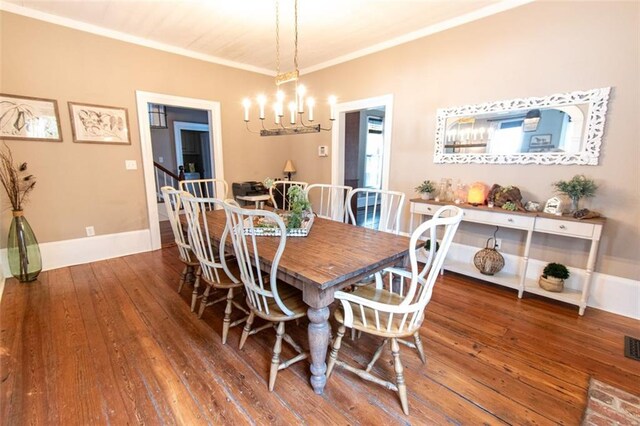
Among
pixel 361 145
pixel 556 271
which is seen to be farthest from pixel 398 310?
pixel 361 145

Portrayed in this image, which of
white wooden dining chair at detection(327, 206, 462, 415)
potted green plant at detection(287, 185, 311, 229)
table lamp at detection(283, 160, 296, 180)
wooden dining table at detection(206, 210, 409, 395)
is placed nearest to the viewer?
white wooden dining chair at detection(327, 206, 462, 415)

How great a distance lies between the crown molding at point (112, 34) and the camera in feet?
9.07

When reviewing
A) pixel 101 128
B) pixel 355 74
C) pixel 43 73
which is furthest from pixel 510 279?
pixel 43 73

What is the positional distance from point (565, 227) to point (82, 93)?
4939mm

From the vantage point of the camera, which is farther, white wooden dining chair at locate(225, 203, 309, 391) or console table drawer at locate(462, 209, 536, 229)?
console table drawer at locate(462, 209, 536, 229)

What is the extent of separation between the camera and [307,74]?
4566 mm

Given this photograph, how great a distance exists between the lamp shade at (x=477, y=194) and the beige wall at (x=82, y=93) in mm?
3640

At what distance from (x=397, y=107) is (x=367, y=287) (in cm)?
251

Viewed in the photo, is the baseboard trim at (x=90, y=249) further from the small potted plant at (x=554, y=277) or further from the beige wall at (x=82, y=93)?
the small potted plant at (x=554, y=277)

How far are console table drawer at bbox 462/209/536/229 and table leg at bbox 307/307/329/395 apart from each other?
1739 millimetres

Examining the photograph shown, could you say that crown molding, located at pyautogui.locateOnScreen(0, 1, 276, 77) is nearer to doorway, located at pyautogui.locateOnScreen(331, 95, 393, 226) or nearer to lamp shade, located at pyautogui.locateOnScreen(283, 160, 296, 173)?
lamp shade, located at pyautogui.locateOnScreen(283, 160, 296, 173)

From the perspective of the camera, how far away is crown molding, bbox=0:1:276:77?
109 inches

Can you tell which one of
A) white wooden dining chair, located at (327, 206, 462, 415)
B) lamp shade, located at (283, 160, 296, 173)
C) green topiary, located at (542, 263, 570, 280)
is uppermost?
lamp shade, located at (283, 160, 296, 173)

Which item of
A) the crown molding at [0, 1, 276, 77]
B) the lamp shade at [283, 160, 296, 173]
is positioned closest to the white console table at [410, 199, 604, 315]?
the lamp shade at [283, 160, 296, 173]
